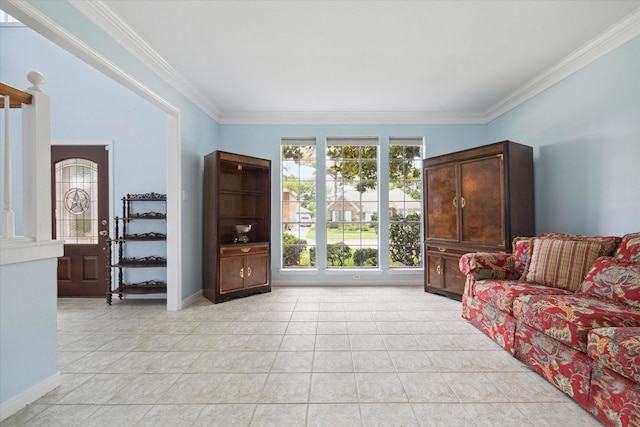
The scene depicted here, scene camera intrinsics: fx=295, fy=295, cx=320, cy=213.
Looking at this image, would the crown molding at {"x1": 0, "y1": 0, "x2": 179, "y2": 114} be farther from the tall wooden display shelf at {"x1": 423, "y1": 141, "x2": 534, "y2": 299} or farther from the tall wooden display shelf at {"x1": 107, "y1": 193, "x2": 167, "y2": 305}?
the tall wooden display shelf at {"x1": 423, "y1": 141, "x2": 534, "y2": 299}

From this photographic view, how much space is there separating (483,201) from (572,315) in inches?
83.2

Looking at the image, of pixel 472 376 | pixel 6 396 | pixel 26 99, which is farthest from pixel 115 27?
pixel 472 376

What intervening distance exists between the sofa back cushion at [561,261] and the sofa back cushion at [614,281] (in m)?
0.11

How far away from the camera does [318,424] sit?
1.68m

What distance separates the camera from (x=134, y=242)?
167 inches

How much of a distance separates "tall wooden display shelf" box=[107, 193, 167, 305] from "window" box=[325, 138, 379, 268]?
2566 millimetres

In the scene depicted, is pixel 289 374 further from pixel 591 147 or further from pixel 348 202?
pixel 591 147

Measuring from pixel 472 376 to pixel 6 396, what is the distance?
2.99m

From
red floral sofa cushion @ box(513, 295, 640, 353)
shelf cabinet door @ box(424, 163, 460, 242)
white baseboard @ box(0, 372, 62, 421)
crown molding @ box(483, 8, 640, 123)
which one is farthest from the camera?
shelf cabinet door @ box(424, 163, 460, 242)

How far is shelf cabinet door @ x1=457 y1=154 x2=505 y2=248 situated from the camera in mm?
3637

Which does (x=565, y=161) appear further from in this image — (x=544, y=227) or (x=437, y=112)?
(x=437, y=112)

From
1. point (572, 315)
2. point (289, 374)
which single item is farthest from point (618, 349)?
point (289, 374)

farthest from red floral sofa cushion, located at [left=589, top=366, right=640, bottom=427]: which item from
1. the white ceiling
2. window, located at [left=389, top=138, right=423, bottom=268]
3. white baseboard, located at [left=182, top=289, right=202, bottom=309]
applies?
white baseboard, located at [left=182, top=289, right=202, bottom=309]

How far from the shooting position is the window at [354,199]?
5082 mm
